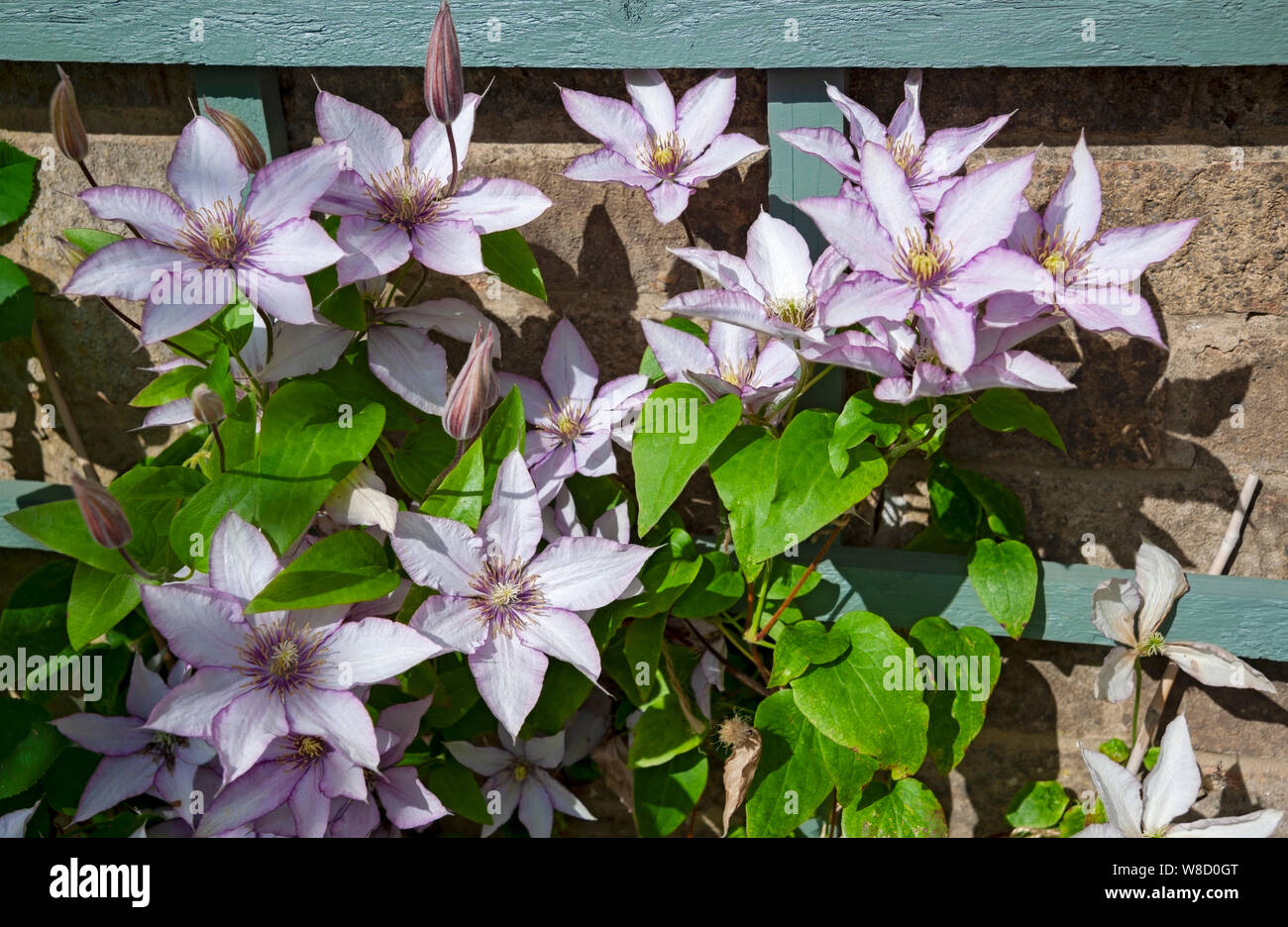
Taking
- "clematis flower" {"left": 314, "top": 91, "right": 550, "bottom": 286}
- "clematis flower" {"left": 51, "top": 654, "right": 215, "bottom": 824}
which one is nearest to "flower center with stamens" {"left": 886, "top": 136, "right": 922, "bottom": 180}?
"clematis flower" {"left": 314, "top": 91, "right": 550, "bottom": 286}

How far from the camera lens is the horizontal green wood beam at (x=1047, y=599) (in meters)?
1.21

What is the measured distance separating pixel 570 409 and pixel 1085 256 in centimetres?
58

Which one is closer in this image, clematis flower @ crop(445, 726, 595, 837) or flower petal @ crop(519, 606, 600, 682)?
flower petal @ crop(519, 606, 600, 682)

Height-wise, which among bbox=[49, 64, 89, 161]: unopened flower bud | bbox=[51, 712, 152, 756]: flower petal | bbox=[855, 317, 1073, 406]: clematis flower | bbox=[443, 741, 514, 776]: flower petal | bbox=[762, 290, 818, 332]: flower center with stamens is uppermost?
bbox=[49, 64, 89, 161]: unopened flower bud

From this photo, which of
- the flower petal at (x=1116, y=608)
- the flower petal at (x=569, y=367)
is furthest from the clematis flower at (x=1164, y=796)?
the flower petal at (x=569, y=367)

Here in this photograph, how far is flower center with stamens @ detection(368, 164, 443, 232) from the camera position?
1041 mm

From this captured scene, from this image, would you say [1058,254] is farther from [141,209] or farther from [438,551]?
[141,209]

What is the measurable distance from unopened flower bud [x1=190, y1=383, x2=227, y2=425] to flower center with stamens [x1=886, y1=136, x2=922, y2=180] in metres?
0.71

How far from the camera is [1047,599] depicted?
1.25 m

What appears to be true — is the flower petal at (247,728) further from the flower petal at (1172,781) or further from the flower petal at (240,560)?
the flower petal at (1172,781)

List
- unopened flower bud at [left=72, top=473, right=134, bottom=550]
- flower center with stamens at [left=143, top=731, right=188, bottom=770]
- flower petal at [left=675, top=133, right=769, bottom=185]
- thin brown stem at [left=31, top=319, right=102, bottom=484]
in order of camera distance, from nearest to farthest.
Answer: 1. unopened flower bud at [left=72, top=473, right=134, bottom=550]
2. flower petal at [left=675, top=133, right=769, bottom=185]
3. flower center with stamens at [left=143, top=731, right=188, bottom=770]
4. thin brown stem at [left=31, top=319, right=102, bottom=484]

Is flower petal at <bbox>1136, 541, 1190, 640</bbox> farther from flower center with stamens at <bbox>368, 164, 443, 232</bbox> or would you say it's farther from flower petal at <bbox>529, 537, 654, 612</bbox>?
flower center with stamens at <bbox>368, 164, 443, 232</bbox>
